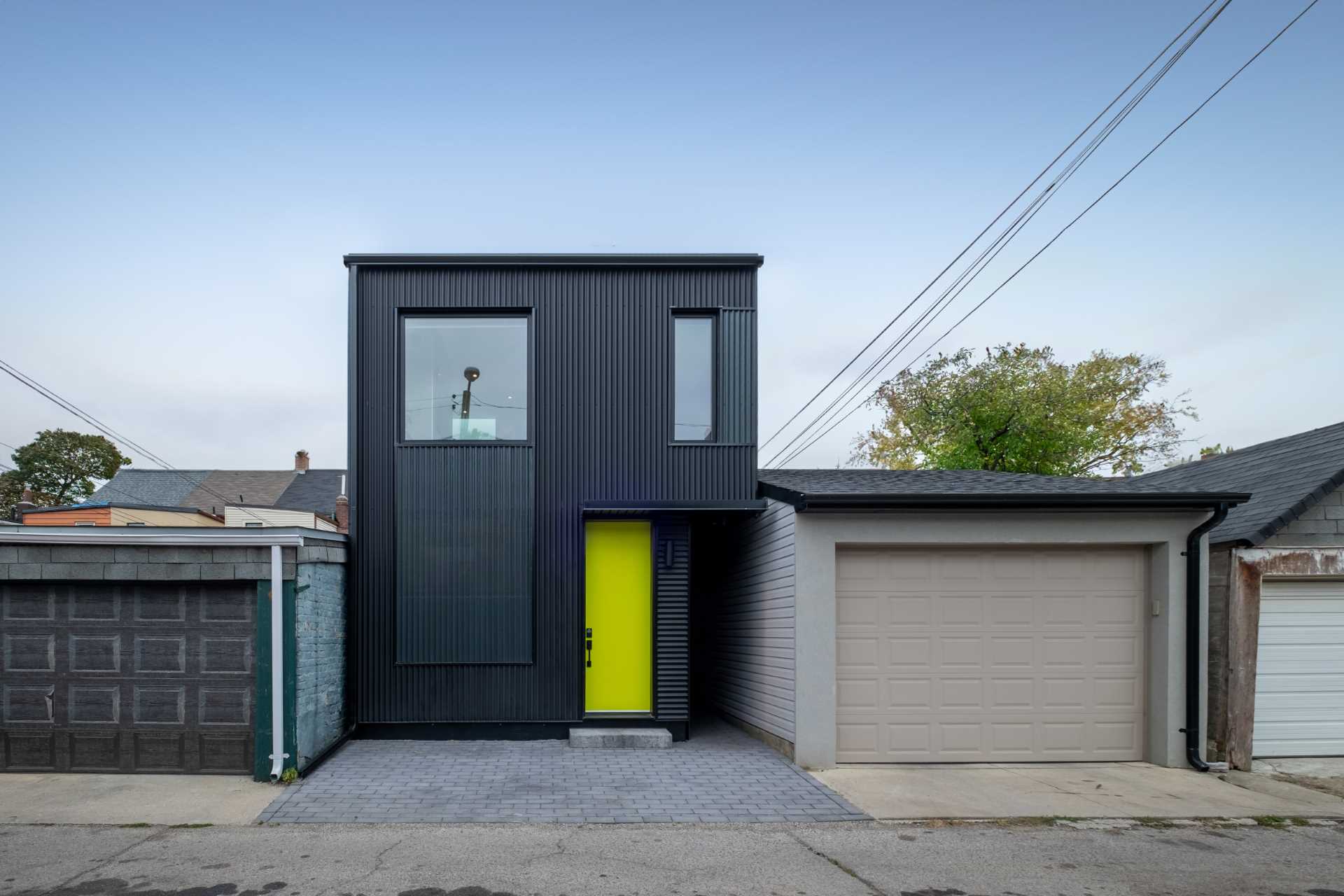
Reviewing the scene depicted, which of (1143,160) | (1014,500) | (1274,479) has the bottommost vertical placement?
(1014,500)

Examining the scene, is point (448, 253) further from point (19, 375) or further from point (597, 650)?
point (19, 375)

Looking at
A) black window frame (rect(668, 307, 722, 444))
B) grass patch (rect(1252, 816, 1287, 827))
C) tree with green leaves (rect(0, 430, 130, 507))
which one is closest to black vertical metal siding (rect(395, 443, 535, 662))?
black window frame (rect(668, 307, 722, 444))

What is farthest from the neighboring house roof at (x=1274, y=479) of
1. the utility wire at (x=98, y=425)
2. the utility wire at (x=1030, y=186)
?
the utility wire at (x=98, y=425)

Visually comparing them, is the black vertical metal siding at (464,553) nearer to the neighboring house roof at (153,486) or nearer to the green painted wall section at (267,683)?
the green painted wall section at (267,683)

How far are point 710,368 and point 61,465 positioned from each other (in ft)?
166

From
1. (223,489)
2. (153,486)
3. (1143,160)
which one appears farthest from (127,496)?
(1143,160)

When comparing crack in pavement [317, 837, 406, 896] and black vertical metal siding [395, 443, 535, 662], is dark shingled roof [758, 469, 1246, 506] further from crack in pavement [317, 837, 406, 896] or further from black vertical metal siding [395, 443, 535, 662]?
crack in pavement [317, 837, 406, 896]

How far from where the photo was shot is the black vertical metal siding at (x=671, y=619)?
9336 millimetres

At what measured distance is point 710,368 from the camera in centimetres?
1003

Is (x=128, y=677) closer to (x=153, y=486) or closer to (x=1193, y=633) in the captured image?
(x=1193, y=633)

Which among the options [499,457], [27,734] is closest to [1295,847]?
[499,457]

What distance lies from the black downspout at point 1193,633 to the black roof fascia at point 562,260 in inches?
225

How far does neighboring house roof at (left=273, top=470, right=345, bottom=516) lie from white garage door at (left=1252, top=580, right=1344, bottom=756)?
3031cm

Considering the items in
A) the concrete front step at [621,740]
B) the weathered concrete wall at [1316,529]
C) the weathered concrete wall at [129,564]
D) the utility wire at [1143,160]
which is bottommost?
the concrete front step at [621,740]
